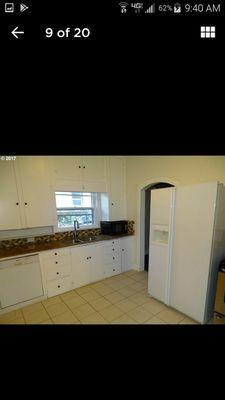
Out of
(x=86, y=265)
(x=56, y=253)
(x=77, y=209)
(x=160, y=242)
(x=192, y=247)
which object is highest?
(x=77, y=209)

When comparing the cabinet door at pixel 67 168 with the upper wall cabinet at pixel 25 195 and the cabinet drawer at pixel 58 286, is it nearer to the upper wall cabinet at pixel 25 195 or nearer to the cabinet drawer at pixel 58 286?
the upper wall cabinet at pixel 25 195

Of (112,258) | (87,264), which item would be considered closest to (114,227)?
(112,258)

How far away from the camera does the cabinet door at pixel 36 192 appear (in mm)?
2365

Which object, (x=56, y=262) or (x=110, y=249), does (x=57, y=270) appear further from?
(x=110, y=249)

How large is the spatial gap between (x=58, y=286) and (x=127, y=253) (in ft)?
4.79

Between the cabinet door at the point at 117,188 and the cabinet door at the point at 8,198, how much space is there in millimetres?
1743

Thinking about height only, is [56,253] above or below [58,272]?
above
